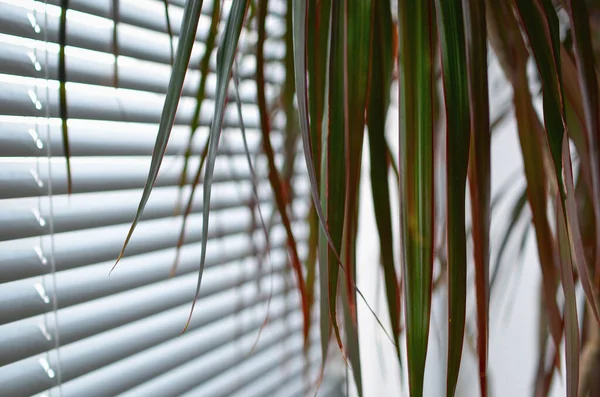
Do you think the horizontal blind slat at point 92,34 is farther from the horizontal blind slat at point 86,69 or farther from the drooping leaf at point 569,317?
the drooping leaf at point 569,317

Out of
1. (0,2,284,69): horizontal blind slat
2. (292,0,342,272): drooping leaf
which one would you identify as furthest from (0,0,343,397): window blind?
(292,0,342,272): drooping leaf

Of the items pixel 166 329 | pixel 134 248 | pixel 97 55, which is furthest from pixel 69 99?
pixel 166 329

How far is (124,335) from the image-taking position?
677 millimetres

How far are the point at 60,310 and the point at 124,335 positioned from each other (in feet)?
0.33

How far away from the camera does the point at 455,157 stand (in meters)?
0.33

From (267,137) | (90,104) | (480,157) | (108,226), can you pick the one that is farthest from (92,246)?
(480,157)

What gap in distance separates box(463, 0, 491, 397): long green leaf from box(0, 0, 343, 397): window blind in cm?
14

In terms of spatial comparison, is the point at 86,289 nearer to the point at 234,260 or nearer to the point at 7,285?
the point at 7,285

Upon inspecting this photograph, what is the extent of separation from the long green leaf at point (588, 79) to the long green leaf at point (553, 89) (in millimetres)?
13

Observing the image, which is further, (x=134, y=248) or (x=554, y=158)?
(x=134, y=248)

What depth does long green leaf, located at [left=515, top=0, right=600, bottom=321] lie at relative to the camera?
341 mm

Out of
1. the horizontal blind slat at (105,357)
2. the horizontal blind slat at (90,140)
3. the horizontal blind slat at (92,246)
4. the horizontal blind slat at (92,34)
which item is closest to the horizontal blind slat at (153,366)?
the horizontal blind slat at (105,357)

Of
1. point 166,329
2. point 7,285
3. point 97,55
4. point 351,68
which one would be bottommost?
point 166,329

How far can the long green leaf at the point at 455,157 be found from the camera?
13.1 inches
